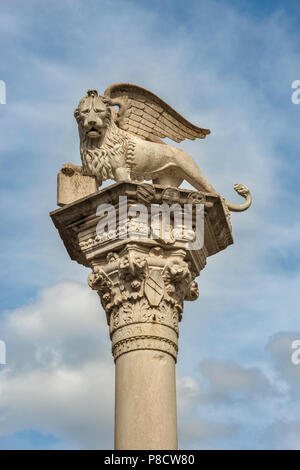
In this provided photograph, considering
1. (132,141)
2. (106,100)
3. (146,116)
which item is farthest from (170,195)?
(146,116)

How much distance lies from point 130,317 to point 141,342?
1.43ft

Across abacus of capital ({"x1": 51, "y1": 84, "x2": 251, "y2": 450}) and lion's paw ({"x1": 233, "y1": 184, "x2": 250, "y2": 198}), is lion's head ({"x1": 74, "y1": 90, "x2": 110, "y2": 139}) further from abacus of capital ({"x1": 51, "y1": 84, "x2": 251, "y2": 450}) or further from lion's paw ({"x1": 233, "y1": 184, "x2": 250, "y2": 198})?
lion's paw ({"x1": 233, "y1": 184, "x2": 250, "y2": 198})

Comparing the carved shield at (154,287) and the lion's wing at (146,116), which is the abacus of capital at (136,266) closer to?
the carved shield at (154,287)

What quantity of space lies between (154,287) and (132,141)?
3.03 meters

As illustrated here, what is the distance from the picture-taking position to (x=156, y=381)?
11.8m

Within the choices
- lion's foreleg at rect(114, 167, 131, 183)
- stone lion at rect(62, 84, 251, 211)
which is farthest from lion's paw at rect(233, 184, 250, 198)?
lion's foreleg at rect(114, 167, 131, 183)

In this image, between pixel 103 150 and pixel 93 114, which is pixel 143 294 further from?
pixel 93 114

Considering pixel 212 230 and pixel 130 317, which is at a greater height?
pixel 212 230

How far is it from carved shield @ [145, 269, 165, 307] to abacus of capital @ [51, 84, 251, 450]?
2 cm

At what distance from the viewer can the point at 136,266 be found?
1243cm

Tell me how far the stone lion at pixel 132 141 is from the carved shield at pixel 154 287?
2.03 meters

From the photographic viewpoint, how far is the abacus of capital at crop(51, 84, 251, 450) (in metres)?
11.7
